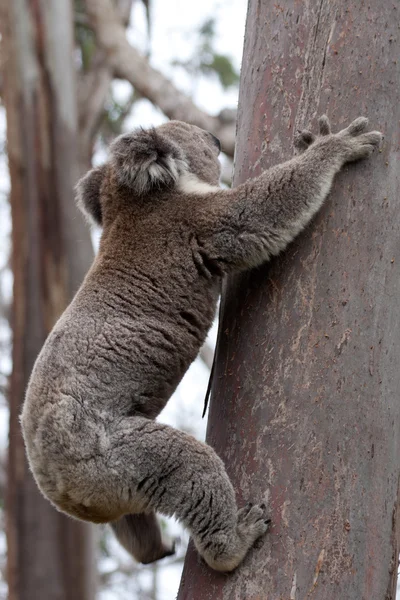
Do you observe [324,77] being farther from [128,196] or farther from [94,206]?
[94,206]

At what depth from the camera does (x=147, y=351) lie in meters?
2.86

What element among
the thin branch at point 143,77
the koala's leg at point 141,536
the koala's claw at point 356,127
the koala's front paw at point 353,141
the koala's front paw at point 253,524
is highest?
the thin branch at point 143,77

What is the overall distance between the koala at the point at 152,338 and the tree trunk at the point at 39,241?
374cm

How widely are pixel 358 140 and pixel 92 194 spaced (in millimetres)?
1334

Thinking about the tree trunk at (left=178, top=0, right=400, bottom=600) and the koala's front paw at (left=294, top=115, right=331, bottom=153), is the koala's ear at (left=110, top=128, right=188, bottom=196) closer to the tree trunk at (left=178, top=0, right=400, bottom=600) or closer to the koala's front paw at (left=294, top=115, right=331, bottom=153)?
the tree trunk at (left=178, top=0, right=400, bottom=600)

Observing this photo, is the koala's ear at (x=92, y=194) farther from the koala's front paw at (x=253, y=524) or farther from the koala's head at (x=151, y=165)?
the koala's front paw at (x=253, y=524)

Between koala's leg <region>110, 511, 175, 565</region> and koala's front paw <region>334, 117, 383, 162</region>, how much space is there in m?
1.67

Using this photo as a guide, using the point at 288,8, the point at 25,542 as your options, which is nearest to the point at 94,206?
the point at 288,8

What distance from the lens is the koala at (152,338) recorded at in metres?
2.49

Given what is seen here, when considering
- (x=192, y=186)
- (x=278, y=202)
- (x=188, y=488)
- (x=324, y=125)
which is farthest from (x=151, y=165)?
(x=188, y=488)

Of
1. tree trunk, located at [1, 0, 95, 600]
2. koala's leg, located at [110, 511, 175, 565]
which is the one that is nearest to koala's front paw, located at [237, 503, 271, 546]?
koala's leg, located at [110, 511, 175, 565]

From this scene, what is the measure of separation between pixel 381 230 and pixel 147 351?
36.6 inches

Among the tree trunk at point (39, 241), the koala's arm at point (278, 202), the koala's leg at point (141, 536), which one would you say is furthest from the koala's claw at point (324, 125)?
the tree trunk at point (39, 241)

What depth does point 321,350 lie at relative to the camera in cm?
244
